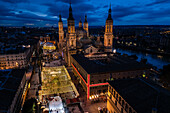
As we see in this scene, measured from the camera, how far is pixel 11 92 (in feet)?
89.2

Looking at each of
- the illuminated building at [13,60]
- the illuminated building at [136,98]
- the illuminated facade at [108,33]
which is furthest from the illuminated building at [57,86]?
the illuminated facade at [108,33]

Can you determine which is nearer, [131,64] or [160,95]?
[160,95]

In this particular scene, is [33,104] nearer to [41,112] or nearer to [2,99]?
[41,112]

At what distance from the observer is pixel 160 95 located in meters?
21.5

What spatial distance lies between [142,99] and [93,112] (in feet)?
44.1

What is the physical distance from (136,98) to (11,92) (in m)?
25.9

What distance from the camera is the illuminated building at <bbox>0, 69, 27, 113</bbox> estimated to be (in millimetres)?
23122

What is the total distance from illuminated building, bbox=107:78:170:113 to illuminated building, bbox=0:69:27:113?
2076cm

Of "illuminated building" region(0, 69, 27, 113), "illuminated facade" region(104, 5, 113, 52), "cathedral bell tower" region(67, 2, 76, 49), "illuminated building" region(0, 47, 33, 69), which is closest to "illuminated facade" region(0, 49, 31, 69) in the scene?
"illuminated building" region(0, 47, 33, 69)

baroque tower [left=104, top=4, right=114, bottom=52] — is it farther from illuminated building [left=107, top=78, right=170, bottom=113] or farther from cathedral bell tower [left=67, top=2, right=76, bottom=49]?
illuminated building [left=107, top=78, right=170, bottom=113]

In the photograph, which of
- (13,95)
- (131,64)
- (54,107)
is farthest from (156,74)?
(13,95)

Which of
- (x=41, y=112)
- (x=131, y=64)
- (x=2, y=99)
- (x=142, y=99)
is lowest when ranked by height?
(x=41, y=112)

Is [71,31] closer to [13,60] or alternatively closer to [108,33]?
[108,33]

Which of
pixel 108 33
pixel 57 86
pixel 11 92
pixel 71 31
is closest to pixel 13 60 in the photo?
pixel 71 31
